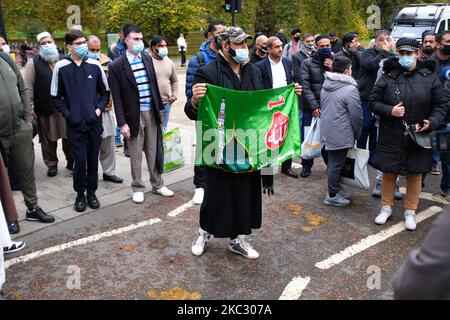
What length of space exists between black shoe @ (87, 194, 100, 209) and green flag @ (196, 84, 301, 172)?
2.11 meters

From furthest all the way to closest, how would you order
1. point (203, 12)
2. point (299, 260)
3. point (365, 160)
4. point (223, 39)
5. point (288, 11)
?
1. point (288, 11)
2. point (203, 12)
3. point (365, 160)
4. point (299, 260)
5. point (223, 39)

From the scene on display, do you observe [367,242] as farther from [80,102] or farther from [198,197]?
[80,102]

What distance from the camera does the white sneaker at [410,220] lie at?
471cm

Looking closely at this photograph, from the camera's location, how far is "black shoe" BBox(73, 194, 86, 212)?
5.25m

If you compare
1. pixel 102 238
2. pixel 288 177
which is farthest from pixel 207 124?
pixel 288 177

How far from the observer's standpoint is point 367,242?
4.46m

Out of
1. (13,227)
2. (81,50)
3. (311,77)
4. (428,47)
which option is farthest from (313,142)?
(13,227)

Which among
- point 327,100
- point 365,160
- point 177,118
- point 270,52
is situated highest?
point 270,52

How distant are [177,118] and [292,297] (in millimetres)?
7487

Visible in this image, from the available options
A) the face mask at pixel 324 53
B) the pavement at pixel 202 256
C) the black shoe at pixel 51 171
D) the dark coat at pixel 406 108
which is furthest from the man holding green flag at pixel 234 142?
the black shoe at pixel 51 171

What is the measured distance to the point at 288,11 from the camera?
32.4 m

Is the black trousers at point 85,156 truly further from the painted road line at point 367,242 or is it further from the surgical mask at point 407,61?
the surgical mask at point 407,61

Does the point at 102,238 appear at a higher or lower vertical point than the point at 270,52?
lower
